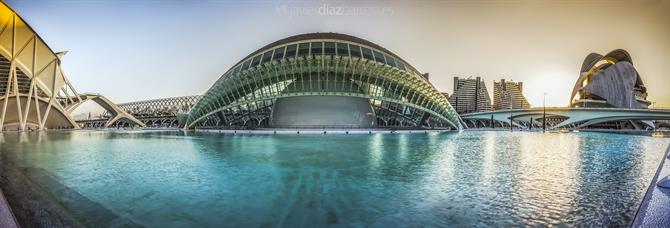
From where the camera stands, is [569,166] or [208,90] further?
[208,90]

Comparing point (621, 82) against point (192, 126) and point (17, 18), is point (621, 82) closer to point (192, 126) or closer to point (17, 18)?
point (192, 126)

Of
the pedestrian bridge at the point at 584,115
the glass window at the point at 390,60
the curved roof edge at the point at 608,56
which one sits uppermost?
the curved roof edge at the point at 608,56

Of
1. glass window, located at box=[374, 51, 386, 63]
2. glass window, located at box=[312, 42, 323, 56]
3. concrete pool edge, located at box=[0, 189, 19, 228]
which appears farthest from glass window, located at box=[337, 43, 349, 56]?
concrete pool edge, located at box=[0, 189, 19, 228]

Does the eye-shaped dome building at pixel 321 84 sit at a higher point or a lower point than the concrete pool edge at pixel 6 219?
higher

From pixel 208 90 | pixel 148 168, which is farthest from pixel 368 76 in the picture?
pixel 148 168

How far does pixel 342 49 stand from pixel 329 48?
162cm

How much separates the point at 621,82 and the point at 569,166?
105 meters

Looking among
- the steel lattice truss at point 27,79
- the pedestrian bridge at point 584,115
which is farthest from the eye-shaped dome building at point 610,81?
the steel lattice truss at point 27,79

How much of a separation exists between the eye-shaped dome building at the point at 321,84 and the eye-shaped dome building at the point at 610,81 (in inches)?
2719

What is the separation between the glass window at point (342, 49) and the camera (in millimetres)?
39406

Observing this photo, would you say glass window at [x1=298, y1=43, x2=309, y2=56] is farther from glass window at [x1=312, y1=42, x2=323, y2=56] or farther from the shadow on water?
the shadow on water

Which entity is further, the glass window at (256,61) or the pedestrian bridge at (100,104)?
the pedestrian bridge at (100,104)

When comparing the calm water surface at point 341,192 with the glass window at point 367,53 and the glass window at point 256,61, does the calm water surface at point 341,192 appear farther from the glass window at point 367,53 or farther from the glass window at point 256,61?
the glass window at point 256,61

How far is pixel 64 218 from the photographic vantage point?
525 centimetres
